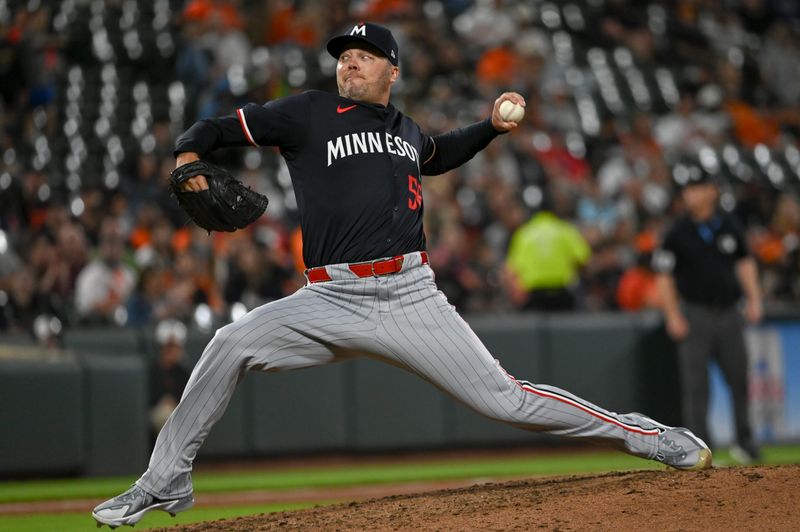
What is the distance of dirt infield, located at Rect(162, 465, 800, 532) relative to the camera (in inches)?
Result: 170

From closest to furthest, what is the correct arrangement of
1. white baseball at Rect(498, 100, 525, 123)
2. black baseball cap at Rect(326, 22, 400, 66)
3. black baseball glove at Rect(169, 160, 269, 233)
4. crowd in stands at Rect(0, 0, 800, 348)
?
black baseball glove at Rect(169, 160, 269, 233) → black baseball cap at Rect(326, 22, 400, 66) → white baseball at Rect(498, 100, 525, 123) → crowd in stands at Rect(0, 0, 800, 348)

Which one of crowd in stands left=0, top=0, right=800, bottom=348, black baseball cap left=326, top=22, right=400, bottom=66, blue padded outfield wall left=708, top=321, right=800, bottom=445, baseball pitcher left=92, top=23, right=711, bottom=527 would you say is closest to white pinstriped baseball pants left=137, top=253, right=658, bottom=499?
baseball pitcher left=92, top=23, right=711, bottom=527

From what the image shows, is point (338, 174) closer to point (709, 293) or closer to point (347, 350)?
point (347, 350)

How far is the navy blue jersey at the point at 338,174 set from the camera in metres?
4.55

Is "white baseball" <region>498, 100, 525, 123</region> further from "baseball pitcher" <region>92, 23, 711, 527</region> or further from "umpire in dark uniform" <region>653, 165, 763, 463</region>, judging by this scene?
"umpire in dark uniform" <region>653, 165, 763, 463</region>

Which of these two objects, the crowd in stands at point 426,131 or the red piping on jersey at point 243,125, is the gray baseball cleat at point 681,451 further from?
the crowd in stands at point 426,131

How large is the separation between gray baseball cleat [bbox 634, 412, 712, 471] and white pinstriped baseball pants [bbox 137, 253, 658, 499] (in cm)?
52

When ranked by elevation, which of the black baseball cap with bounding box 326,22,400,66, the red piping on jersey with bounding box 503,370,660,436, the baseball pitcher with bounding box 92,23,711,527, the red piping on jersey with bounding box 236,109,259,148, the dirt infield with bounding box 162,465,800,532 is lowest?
the dirt infield with bounding box 162,465,800,532

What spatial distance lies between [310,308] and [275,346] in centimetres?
20

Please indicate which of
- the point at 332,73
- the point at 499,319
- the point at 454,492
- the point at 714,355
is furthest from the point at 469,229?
the point at 454,492

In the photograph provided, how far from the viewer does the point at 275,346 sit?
178 inches

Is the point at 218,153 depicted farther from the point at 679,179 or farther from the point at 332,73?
the point at 679,179

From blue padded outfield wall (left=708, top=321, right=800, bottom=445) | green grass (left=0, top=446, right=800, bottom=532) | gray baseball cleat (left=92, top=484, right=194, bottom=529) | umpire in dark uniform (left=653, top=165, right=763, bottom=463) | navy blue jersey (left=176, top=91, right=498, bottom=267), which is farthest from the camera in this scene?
blue padded outfield wall (left=708, top=321, right=800, bottom=445)

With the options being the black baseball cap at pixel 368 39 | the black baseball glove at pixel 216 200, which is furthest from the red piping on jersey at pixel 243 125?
the black baseball cap at pixel 368 39
